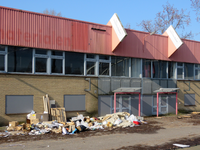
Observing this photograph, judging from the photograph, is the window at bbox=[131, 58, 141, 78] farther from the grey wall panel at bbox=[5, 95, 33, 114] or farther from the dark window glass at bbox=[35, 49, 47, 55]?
the grey wall panel at bbox=[5, 95, 33, 114]

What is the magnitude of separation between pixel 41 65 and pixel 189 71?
15.1m

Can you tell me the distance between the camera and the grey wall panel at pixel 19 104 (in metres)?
13.6

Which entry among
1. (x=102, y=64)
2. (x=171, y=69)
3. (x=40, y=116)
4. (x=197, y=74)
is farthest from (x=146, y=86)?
(x=40, y=116)

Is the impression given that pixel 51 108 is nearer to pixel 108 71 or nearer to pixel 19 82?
pixel 19 82

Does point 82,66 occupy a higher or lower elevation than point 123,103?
higher

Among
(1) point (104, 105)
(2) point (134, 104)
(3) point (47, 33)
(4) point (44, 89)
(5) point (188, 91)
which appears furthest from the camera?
(5) point (188, 91)

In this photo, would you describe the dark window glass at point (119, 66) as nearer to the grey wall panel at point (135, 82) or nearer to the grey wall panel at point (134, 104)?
the grey wall panel at point (135, 82)

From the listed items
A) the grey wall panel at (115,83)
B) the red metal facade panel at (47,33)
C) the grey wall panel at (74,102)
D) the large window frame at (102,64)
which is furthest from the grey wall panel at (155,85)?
the grey wall panel at (74,102)

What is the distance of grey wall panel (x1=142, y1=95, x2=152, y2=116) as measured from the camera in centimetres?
1867

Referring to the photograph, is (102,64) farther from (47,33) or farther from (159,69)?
(159,69)

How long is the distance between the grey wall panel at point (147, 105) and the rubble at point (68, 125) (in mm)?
2719

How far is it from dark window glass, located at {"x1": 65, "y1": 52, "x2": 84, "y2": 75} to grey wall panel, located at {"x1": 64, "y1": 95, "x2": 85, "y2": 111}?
1.80 m

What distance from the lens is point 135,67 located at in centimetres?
1875

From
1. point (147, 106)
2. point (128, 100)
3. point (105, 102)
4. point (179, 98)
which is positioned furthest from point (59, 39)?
point (179, 98)
